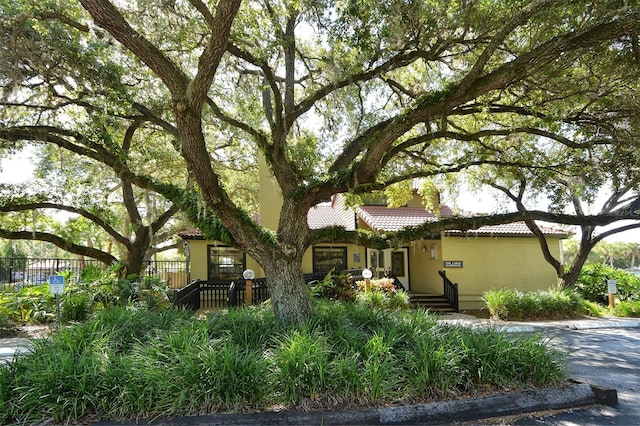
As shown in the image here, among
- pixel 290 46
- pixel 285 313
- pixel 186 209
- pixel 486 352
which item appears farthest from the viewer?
pixel 290 46

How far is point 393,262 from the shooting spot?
18203 millimetres

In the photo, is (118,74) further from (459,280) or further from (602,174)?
(459,280)

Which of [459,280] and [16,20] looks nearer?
[16,20]

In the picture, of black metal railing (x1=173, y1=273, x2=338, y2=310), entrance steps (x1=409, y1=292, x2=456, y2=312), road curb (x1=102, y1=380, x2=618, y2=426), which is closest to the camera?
road curb (x1=102, y1=380, x2=618, y2=426)

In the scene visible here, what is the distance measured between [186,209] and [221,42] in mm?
2984

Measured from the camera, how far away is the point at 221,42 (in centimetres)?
517

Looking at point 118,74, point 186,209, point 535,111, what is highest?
point 118,74

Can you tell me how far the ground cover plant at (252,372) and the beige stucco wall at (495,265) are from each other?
10874 mm

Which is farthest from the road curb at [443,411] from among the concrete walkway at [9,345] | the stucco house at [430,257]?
the stucco house at [430,257]

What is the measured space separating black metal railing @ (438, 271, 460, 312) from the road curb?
10040 millimetres

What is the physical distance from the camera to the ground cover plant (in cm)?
396

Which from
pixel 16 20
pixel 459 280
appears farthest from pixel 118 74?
pixel 459 280

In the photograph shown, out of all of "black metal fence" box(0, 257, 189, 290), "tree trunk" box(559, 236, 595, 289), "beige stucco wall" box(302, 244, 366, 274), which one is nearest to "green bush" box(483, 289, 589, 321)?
"tree trunk" box(559, 236, 595, 289)

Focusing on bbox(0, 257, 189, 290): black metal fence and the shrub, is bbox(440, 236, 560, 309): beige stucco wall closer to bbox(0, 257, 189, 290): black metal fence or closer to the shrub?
the shrub
